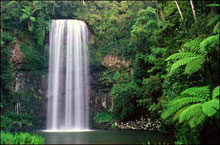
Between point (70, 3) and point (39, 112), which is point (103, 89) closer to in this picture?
point (39, 112)

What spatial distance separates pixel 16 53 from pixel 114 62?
7785mm

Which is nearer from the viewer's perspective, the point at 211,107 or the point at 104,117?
the point at 211,107

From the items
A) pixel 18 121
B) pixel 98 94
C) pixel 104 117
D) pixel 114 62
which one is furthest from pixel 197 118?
pixel 114 62

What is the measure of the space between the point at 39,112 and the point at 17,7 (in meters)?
8.56

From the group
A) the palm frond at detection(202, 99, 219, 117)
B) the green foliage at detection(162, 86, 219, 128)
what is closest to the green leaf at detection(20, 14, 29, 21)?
the green foliage at detection(162, 86, 219, 128)

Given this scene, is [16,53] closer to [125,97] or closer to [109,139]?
[125,97]

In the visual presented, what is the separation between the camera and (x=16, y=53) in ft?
64.8

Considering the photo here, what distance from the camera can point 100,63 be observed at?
21266mm

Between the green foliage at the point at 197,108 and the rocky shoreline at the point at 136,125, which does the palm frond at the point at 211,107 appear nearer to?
the green foliage at the point at 197,108

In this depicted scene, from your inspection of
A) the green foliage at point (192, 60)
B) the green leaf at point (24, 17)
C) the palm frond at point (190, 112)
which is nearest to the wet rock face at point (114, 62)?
the green leaf at point (24, 17)

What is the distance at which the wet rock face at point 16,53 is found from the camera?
64.0 feet

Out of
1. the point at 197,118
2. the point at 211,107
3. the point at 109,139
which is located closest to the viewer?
the point at 211,107

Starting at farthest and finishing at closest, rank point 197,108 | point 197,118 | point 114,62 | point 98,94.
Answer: point 114,62
point 98,94
point 197,108
point 197,118

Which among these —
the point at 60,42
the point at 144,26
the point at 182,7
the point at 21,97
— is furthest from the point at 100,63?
the point at 182,7
